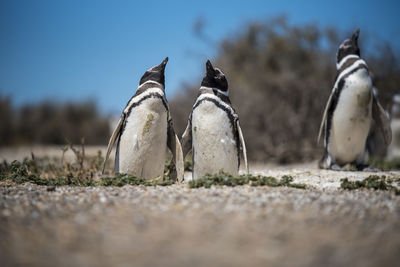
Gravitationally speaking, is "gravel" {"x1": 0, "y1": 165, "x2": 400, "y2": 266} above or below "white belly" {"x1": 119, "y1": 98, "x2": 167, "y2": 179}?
below

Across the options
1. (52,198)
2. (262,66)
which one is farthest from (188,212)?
(262,66)

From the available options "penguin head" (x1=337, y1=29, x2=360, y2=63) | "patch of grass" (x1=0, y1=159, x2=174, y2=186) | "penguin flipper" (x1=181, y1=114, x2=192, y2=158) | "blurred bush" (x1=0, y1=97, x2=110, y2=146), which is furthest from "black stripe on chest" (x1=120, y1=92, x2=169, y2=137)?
"blurred bush" (x1=0, y1=97, x2=110, y2=146)

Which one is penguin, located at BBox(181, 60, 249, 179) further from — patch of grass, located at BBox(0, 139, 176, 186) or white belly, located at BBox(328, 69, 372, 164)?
white belly, located at BBox(328, 69, 372, 164)

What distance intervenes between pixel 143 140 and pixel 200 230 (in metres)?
2.61

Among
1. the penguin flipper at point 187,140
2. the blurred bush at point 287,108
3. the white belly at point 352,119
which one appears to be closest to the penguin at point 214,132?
the penguin flipper at point 187,140

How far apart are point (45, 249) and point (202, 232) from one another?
842mm

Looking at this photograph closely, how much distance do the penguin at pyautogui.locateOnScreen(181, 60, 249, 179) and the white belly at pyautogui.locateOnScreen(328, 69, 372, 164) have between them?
101 inches

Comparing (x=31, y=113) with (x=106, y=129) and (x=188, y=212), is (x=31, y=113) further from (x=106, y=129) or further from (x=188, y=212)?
(x=188, y=212)

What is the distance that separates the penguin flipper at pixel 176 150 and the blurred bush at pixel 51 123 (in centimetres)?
1509

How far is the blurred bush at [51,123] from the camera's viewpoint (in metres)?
19.3

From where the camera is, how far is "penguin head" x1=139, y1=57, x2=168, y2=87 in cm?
496

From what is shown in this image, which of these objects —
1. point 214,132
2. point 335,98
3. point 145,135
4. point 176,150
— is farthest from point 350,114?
point 145,135

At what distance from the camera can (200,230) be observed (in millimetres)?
2180

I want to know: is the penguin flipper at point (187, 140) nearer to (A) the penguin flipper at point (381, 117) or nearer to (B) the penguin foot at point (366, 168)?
(B) the penguin foot at point (366, 168)
